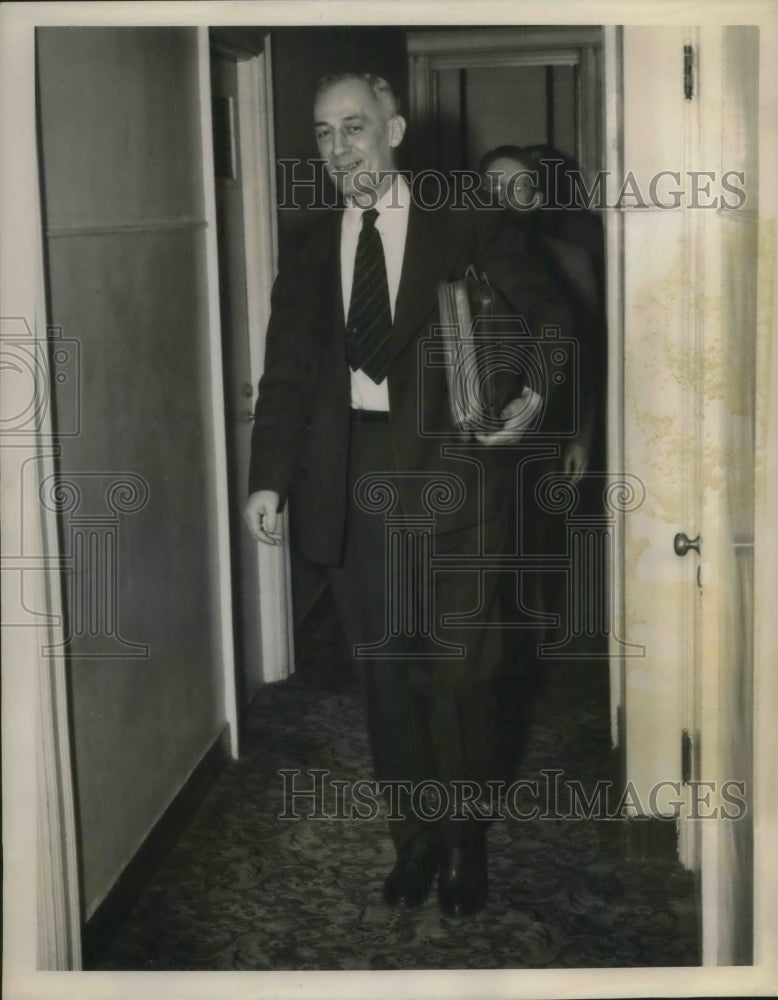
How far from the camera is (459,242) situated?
1958 millimetres

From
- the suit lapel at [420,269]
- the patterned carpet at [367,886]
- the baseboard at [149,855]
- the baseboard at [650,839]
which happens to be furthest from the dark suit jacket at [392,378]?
the baseboard at [650,839]

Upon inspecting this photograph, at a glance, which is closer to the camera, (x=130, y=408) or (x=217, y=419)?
(x=130, y=408)

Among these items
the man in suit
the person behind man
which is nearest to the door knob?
the person behind man

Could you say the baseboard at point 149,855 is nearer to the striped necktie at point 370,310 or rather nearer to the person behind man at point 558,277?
the person behind man at point 558,277

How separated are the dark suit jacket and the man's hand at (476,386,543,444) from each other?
0.02 metres

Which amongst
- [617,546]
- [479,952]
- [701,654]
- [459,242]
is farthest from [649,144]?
[479,952]

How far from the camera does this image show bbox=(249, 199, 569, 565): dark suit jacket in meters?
1.96

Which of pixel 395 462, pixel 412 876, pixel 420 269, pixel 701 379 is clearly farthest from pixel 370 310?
pixel 412 876

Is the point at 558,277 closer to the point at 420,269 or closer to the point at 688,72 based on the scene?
the point at 420,269

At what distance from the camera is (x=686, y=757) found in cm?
216

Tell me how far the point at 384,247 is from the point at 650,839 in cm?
114

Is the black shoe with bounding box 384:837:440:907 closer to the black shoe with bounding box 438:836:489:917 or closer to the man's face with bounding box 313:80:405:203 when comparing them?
the black shoe with bounding box 438:836:489:917

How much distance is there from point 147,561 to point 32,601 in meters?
0.26

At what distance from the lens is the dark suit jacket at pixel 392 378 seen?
1.96 metres
